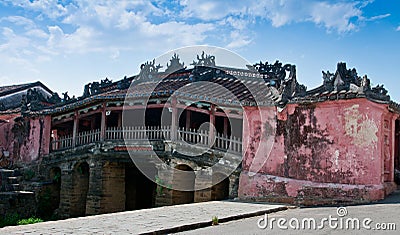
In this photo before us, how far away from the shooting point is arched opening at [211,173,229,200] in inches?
562

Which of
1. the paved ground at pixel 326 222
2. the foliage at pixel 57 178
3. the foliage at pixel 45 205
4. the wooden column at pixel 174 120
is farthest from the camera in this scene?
the foliage at pixel 57 178

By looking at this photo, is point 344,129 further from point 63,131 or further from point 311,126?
point 63,131

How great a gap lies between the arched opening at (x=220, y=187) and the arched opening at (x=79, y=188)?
21.0ft

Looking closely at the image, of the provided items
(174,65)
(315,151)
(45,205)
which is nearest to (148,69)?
(174,65)

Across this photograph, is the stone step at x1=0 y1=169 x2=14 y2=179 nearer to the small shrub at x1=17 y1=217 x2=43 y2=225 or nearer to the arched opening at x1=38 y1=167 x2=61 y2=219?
the arched opening at x1=38 y1=167 x2=61 y2=219

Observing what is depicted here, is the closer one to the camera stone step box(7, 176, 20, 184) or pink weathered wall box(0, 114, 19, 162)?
stone step box(7, 176, 20, 184)

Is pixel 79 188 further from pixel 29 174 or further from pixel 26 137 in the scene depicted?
pixel 26 137

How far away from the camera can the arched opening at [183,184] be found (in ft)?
48.3

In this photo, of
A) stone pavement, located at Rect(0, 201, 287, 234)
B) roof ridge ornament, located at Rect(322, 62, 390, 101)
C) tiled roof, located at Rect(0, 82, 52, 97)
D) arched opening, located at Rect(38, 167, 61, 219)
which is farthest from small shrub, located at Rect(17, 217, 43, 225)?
tiled roof, located at Rect(0, 82, 52, 97)

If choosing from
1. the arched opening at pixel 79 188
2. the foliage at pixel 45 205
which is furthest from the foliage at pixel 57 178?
the arched opening at pixel 79 188

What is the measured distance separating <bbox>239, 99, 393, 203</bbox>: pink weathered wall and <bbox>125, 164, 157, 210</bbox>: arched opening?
6223mm

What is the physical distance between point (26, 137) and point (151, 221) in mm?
13962

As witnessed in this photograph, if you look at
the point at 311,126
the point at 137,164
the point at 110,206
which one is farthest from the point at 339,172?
the point at 110,206

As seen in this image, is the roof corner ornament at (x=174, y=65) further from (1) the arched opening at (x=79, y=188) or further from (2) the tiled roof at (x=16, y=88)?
(2) the tiled roof at (x=16, y=88)
